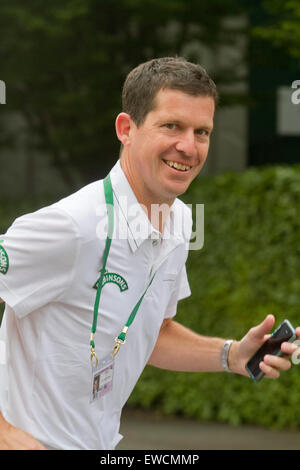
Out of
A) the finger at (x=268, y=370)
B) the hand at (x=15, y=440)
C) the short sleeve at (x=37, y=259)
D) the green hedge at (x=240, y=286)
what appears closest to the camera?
the hand at (x=15, y=440)

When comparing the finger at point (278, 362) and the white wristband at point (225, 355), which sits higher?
the finger at point (278, 362)

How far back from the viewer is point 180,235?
291 cm

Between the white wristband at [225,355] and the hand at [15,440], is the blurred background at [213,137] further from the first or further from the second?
the hand at [15,440]

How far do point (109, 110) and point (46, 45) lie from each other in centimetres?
105

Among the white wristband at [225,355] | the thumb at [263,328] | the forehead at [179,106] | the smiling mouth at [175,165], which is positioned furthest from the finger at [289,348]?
the forehead at [179,106]

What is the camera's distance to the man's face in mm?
2572

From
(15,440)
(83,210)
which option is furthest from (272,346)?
(15,440)

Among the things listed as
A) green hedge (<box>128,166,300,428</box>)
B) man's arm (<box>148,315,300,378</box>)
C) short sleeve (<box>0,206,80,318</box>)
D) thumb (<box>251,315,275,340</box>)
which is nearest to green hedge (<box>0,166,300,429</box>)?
green hedge (<box>128,166,300,428</box>)

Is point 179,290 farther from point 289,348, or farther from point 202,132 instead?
point 202,132

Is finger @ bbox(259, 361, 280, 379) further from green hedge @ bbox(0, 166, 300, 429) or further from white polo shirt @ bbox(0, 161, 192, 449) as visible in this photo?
green hedge @ bbox(0, 166, 300, 429)

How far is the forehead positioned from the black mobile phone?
729mm

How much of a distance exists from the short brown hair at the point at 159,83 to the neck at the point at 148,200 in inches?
6.5

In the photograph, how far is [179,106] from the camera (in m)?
2.57

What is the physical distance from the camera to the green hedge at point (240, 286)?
299 inches
